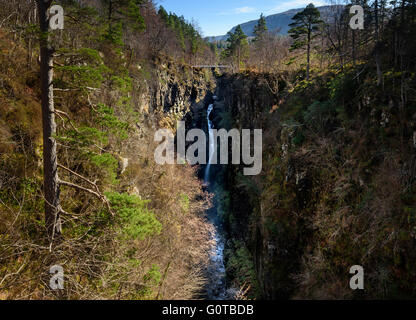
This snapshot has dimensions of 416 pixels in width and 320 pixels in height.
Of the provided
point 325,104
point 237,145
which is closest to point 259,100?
point 237,145

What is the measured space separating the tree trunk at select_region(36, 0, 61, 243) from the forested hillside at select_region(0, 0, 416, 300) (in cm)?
4

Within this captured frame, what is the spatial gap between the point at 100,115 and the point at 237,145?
88.9ft

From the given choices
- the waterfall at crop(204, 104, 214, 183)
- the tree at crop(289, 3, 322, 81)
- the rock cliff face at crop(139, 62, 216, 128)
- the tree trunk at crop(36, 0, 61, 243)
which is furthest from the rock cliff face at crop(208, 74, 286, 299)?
the tree trunk at crop(36, 0, 61, 243)

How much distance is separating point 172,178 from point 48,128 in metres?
14.6

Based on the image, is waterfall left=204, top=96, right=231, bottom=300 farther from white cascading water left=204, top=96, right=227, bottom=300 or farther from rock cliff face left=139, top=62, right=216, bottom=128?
rock cliff face left=139, top=62, right=216, bottom=128

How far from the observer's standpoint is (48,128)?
23.0 feet

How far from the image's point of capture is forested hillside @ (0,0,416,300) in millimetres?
7117

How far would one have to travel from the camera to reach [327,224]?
1373cm

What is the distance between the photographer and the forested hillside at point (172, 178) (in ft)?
23.4

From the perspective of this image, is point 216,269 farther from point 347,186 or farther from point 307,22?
point 307,22

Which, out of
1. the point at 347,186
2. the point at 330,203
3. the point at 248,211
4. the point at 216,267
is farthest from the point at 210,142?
the point at 347,186
